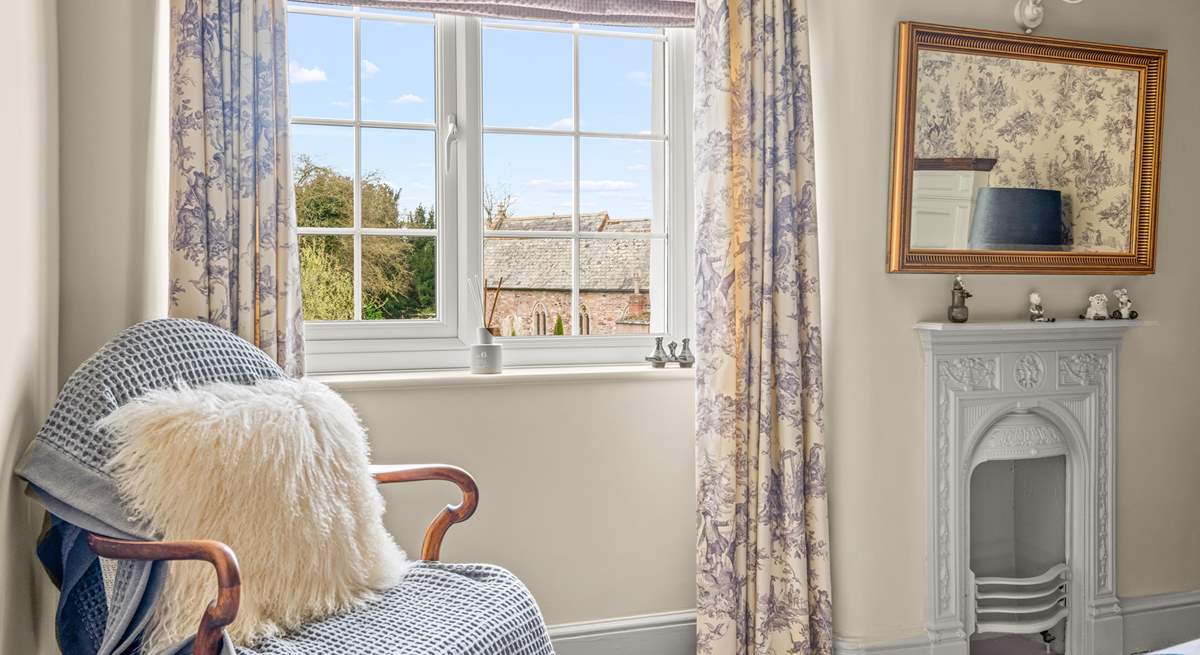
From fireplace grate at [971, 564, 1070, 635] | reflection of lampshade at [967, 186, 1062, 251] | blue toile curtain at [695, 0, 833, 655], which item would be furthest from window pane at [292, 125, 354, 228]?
fireplace grate at [971, 564, 1070, 635]

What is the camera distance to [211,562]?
144 cm

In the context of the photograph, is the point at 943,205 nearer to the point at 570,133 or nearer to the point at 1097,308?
the point at 1097,308

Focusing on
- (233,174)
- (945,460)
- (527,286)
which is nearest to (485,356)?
(527,286)

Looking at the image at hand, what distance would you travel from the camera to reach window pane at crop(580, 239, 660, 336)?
2914 mm

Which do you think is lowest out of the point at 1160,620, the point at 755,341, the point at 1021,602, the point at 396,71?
the point at 1160,620

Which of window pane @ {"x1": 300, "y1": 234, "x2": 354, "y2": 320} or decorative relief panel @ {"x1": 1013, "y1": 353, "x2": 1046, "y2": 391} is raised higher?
window pane @ {"x1": 300, "y1": 234, "x2": 354, "y2": 320}

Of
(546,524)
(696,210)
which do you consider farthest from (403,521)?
(696,210)

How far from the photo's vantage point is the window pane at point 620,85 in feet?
9.45

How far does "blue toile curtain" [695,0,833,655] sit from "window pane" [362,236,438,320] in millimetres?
817

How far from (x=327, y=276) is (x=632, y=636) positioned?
140 cm

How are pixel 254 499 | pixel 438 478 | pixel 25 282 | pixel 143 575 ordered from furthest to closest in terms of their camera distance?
pixel 438 478 → pixel 25 282 → pixel 254 499 → pixel 143 575

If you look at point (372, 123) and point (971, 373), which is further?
point (971, 373)

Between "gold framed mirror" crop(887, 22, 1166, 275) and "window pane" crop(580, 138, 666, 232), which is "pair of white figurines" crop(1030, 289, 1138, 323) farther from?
"window pane" crop(580, 138, 666, 232)

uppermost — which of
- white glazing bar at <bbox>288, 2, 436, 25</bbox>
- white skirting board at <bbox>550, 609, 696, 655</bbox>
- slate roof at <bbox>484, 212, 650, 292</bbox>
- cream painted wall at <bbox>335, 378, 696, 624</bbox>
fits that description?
white glazing bar at <bbox>288, 2, 436, 25</bbox>
